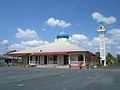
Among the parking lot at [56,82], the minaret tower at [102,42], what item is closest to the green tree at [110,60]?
the minaret tower at [102,42]

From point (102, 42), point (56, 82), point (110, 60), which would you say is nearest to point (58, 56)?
point (102, 42)

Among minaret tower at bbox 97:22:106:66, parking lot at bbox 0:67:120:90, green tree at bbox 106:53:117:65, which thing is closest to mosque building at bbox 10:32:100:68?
minaret tower at bbox 97:22:106:66

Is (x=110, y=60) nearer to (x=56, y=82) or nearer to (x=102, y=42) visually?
(x=102, y=42)

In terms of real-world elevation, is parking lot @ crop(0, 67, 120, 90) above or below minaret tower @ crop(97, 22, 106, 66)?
below

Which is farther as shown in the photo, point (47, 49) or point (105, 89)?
point (47, 49)

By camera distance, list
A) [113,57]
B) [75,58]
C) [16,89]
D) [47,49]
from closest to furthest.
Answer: [16,89] → [75,58] → [47,49] → [113,57]

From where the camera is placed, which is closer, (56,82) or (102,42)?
(56,82)

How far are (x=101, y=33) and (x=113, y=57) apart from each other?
26514mm

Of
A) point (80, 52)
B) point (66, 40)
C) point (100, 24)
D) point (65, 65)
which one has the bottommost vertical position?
point (65, 65)

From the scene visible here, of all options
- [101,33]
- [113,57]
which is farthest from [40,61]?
[113,57]

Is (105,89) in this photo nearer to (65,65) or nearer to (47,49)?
(65,65)

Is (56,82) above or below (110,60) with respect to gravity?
below

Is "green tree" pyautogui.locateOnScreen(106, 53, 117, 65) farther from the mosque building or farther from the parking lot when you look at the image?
the parking lot

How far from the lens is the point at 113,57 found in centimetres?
8356
